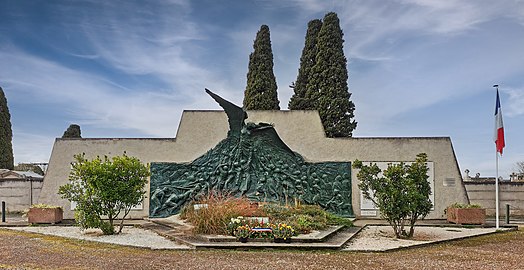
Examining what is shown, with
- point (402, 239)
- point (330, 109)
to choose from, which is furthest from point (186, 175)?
point (330, 109)

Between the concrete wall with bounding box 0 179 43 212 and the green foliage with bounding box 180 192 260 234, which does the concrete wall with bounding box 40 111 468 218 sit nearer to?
the concrete wall with bounding box 0 179 43 212

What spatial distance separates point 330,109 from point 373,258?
51.1 feet

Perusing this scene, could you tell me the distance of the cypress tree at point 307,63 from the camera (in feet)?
86.5

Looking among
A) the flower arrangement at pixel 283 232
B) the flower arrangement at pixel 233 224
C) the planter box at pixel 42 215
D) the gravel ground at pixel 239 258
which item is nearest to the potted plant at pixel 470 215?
the gravel ground at pixel 239 258

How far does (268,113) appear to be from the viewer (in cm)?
1992

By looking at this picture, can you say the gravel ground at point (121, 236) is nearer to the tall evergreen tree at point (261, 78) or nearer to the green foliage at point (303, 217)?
the green foliage at point (303, 217)

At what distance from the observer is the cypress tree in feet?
86.5

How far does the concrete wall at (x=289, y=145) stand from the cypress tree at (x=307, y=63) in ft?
21.0

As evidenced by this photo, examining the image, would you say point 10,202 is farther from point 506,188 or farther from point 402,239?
point 506,188

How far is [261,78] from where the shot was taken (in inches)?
1047

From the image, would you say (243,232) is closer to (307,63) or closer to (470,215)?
(470,215)

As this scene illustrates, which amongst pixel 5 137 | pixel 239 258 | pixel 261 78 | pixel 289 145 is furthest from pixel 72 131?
pixel 239 258

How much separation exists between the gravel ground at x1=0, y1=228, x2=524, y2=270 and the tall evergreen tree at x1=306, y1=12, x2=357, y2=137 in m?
13.4

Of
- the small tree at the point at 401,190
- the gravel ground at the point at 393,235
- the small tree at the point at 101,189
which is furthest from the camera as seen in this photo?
the small tree at the point at 101,189
